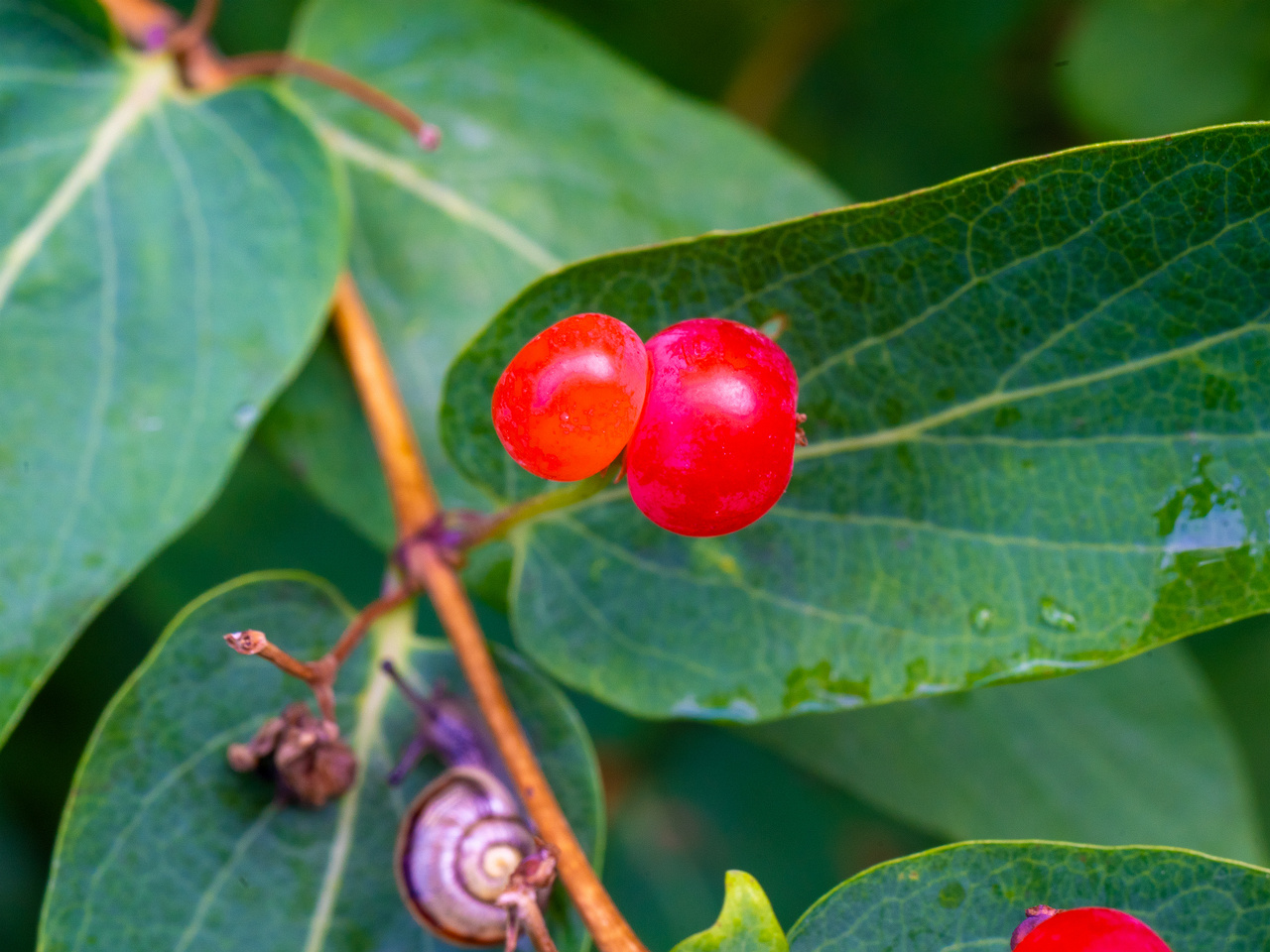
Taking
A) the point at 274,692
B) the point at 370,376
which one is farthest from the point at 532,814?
the point at 370,376

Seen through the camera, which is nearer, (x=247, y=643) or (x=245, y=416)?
(x=247, y=643)

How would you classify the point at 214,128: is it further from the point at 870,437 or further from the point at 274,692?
the point at 870,437

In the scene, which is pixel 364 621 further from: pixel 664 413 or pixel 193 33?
pixel 193 33

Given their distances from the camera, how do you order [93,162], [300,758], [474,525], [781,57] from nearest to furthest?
[300,758], [474,525], [93,162], [781,57]

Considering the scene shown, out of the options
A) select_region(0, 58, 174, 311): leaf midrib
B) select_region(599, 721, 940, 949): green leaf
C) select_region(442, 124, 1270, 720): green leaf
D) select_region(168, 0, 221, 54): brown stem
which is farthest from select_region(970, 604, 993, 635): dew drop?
select_region(599, 721, 940, 949): green leaf

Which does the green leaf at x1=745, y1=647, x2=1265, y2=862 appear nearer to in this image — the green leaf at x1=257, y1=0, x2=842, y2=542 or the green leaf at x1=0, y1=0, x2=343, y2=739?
the green leaf at x1=257, y1=0, x2=842, y2=542

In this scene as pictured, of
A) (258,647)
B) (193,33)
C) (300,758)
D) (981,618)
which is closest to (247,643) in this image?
(258,647)

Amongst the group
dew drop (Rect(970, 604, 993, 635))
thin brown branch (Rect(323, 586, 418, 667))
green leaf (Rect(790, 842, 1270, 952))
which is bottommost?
thin brown branch (Rect(323, 586, 418, 667))
